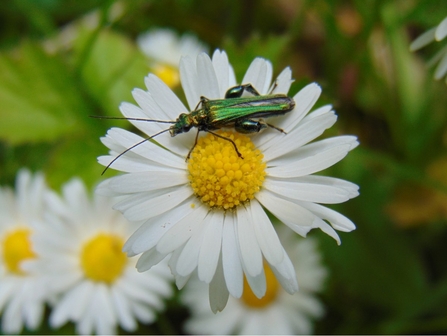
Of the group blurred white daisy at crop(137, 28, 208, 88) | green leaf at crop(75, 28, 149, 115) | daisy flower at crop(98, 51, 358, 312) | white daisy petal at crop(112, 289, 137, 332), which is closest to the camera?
daisy flower at crop(98, 51, 358, 312)

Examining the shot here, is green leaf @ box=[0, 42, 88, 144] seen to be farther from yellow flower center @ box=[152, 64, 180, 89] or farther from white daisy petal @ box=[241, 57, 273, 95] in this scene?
white daisy petal @ box=[241, 57, 273, 95]

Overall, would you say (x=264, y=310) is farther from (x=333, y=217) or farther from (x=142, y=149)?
(x=142, y=149)

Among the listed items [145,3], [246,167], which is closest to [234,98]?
[246,167]

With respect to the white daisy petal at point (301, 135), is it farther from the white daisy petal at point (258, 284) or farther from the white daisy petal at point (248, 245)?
the white daisy petal at point (258, 284)

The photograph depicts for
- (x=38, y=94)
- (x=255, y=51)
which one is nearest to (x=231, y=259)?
(x=255, y=51)

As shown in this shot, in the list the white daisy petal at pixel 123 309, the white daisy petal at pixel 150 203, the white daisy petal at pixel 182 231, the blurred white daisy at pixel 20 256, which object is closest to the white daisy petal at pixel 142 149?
the white daisy petal at pixel 150 203

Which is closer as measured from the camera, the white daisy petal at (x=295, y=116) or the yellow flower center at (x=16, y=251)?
the white daisy petal at (x=295, y=116)

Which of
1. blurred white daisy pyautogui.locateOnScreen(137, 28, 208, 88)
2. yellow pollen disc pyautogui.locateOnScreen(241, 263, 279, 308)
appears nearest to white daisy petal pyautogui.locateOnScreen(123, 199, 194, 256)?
yellow pollen disc pyautogui.locateOnScreen(241, 263, 279, 308)
